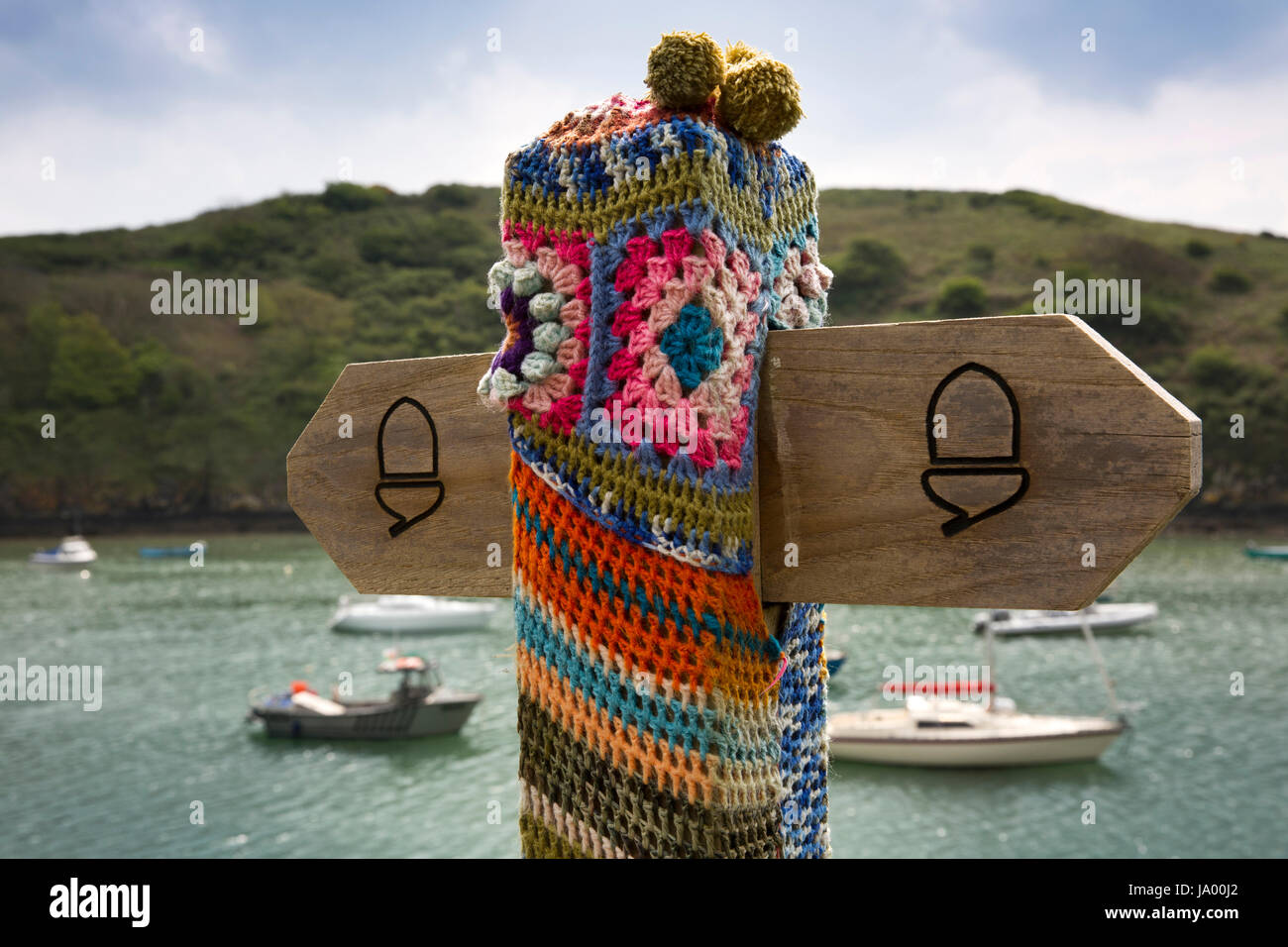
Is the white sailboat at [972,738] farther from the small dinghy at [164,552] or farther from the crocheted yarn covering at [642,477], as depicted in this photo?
the small dinghy at [164,552]

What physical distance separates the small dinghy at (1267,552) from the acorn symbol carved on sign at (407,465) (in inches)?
2108

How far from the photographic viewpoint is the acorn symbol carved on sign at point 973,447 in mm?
1058

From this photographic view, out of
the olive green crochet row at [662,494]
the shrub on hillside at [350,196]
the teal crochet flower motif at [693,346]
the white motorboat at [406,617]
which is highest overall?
the shrub on hillside at [350,196]

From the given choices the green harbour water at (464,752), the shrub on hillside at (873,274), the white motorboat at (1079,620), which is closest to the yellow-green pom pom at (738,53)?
the green harbour water at (464,752)

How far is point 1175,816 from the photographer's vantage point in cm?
2106

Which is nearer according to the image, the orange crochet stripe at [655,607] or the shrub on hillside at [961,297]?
the orange crochet stripe at [655,607]

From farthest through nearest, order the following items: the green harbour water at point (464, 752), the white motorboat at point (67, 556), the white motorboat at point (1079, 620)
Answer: the white motorboat at point (67, 556), the white motorboat at point (1079, 620), the green harbour water at point (464, 752)

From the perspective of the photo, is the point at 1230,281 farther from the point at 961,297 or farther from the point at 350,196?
the point at 350,196

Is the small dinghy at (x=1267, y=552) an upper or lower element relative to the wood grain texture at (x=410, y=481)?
lower

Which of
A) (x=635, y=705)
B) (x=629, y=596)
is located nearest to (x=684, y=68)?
(x=629, y=596)

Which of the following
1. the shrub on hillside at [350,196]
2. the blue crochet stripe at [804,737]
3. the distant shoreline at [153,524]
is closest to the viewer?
the blue crochet stripe at [804,737]

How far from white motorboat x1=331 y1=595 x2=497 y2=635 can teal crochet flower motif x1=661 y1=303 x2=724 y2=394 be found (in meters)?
35.3

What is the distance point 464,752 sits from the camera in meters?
25.0
